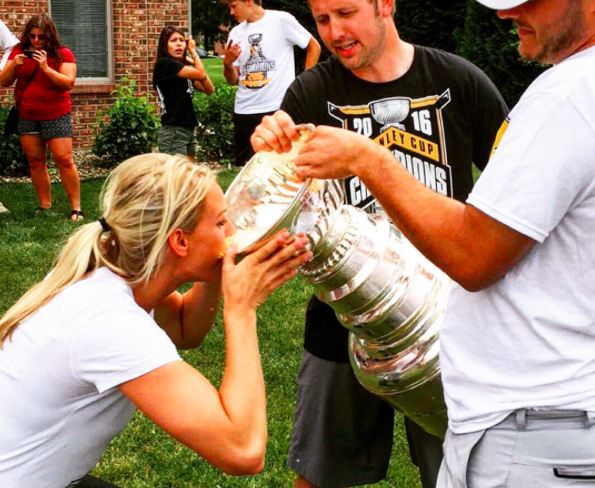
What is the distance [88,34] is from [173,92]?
11.7 ft

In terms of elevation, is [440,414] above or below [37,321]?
below

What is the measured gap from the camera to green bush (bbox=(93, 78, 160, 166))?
10609mm

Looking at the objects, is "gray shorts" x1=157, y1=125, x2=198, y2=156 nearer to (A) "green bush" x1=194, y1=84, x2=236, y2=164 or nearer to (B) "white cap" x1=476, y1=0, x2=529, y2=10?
(A) "green bush" x1=194, y1=84, x2=236, y2=164

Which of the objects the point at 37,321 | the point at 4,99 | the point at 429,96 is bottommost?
the point at 4,99

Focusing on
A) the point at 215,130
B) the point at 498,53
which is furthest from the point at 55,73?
the point at 498,53

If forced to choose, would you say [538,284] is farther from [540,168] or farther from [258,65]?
[258,65]

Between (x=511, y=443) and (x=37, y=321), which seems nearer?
(x=511, y=443)

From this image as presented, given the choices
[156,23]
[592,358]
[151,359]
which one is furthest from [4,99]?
[592,358]

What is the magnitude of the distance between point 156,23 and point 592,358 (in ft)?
35.8

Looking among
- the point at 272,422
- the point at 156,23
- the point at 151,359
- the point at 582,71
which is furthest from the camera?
the point at 156,23

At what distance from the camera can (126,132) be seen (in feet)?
34.8

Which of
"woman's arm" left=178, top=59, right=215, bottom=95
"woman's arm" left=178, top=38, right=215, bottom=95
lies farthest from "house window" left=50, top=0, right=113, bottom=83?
"woman's arm" left=178, top=59, right=215, bottom=95

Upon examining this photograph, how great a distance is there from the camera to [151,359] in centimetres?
213

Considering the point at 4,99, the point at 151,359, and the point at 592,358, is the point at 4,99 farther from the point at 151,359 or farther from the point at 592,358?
the point at 592,358
